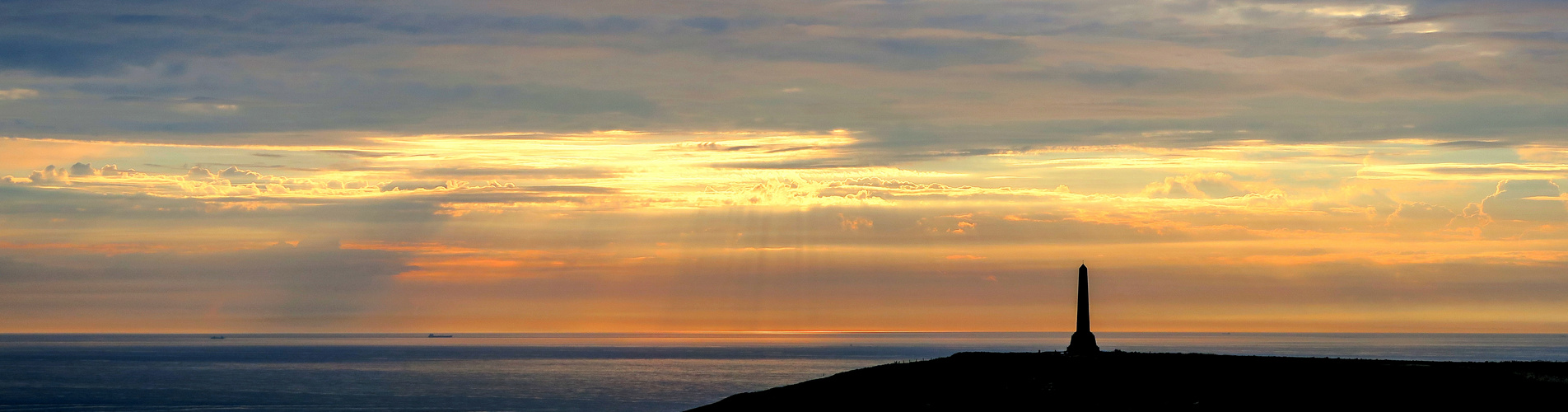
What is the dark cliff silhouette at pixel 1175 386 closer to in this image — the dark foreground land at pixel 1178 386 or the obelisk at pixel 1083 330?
the dark foreground land at pixel 1178 386

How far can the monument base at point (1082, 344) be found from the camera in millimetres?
51656

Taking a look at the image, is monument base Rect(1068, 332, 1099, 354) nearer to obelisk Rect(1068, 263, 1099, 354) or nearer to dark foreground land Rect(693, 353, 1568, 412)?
obelisk Rect(1068, 263, 1099, 354)

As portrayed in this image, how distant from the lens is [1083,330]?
172 ft

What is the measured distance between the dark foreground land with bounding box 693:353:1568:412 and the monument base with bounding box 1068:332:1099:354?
450 cm

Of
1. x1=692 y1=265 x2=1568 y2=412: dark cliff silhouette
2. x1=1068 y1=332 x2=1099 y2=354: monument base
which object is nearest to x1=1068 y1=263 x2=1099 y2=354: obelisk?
x1=1068 y1=332 x2=1099 y2=354: monument base

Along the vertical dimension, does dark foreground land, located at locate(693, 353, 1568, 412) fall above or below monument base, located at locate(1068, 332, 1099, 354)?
below

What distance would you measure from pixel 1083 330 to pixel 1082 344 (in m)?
0.77

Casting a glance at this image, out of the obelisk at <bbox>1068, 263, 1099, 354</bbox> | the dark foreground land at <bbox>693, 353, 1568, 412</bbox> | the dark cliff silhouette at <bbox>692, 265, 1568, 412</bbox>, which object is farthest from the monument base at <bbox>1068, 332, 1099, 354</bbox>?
the dark foreground land at <bbox>693, 353, 1568, 412</bbox>

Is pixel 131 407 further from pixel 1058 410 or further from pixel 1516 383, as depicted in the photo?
pixel 1516 383

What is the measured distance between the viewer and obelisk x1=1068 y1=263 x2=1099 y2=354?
51875 mm

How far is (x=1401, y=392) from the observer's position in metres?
36.2

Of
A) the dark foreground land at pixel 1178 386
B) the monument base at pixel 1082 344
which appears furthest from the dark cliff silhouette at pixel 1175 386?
the monument base at pixel 1082 344

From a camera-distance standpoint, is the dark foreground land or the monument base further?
the monument base

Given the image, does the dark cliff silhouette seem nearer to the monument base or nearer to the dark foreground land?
the dark foreground land
